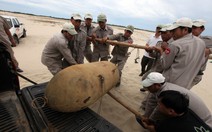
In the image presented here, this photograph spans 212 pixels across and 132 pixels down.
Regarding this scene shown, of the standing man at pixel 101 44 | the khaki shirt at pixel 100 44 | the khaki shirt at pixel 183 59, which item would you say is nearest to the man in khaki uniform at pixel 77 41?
the standing man at pixel 101 44

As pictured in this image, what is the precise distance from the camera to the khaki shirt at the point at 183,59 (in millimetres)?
2875

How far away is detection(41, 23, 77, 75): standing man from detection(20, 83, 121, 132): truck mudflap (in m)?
1.38

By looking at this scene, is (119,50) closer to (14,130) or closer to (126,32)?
(126,32)

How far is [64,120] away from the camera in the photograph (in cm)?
231

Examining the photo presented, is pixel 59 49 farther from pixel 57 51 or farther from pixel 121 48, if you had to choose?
pixel 121 48

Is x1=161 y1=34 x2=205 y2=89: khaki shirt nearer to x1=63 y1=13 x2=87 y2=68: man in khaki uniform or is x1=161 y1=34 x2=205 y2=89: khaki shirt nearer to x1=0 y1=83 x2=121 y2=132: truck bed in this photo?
x1=0 y1=83 x2=121 y2=132: truck bed

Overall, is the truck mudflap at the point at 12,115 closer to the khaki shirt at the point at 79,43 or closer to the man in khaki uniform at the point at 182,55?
the khaki shirt at the point at 79,43

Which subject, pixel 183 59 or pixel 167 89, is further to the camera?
pixel 183 59

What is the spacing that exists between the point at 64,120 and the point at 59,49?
1.85 metres

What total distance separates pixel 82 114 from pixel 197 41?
7.05 feet

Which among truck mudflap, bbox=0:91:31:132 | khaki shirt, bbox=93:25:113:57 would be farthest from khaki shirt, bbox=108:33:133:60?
truck mudflap, bbox=0:91:31:132

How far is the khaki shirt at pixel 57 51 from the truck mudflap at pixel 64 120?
137cm

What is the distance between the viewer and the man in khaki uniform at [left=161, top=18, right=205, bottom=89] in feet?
9.44

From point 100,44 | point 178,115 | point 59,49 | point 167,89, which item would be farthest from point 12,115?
point 100,44
